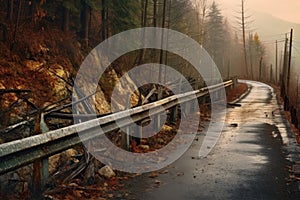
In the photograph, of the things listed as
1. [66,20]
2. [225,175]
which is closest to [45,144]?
[225,175]

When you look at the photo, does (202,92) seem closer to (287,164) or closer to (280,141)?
(280,141)

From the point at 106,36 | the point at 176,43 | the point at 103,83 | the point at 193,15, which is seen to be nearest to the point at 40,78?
the point at 103,83

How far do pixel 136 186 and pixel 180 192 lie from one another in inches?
28.2

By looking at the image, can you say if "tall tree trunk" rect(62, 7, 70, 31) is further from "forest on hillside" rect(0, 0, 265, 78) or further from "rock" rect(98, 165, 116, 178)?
"rock" rect(98, 165, 116, 178)

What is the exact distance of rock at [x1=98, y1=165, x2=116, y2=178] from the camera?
5.69 meters

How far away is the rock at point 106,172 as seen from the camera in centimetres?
569

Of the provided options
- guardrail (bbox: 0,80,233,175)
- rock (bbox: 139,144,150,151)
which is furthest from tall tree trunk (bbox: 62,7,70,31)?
guardrail (bbox: 0,80,233,175)

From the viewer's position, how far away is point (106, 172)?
5734mm

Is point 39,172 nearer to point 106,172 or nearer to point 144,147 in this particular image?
point 106,172

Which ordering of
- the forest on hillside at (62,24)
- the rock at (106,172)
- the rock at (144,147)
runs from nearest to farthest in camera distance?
the rock at (106,172) < the rock at (144,147) < the forest on hillside at (62,24)

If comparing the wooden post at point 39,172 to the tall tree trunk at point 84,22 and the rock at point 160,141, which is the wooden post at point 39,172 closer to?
the rock at point 160,141

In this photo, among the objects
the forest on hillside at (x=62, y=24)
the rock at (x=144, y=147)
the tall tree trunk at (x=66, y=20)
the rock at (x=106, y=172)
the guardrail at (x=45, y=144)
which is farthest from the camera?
the tall tree trunk at (x=66, y=20)

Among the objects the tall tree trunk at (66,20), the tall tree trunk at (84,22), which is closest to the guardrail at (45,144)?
the tall tree trunk at (66,20)

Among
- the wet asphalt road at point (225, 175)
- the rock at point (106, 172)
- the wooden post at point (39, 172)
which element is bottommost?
the wet asphalt road at point (225, 175)
